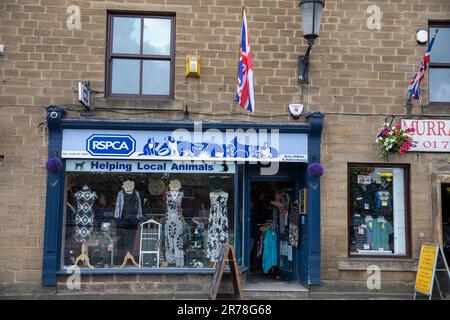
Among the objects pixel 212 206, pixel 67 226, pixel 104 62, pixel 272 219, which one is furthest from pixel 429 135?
pixel 67 226

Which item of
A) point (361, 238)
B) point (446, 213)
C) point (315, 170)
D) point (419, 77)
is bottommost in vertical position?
point (361, 238)

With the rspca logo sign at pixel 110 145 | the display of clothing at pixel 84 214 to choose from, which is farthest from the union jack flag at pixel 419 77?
the display of clothing at pixel 84 214

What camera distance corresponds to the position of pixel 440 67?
1031cm

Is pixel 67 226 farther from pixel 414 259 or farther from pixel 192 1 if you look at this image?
pixel 414 259

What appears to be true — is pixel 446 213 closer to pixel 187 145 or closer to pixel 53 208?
pixel 187 145

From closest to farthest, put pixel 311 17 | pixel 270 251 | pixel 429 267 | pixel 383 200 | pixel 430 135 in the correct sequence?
1. pixel 311 17
2. pixel 429 267
3. pixel 430 135
4. pixel 383 200
5. pixel 270 251

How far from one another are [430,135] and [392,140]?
829mm

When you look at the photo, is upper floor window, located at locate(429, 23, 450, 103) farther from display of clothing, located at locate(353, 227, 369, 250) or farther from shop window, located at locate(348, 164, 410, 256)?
display of clothing, located at locate(353, 227, 369, 250)

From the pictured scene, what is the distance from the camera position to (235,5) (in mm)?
10133

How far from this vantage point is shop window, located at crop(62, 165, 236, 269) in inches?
385

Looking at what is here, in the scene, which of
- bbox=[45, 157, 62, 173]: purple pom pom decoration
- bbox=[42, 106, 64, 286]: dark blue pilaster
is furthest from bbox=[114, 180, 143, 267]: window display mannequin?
bbox=[45, 157, 62, 173]: purple pom pom decoration

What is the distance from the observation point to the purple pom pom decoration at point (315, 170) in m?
9.62

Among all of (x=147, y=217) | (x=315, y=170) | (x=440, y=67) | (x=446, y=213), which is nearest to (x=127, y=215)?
(x=147, y=217)

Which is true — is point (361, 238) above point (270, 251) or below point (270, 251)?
above
